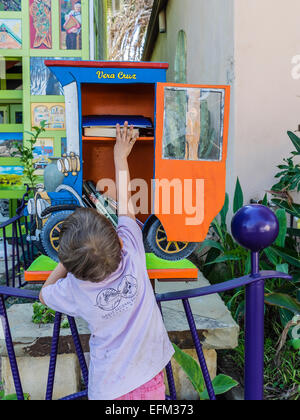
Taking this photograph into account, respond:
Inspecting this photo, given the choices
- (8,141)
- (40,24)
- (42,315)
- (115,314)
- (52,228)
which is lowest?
(42,315)

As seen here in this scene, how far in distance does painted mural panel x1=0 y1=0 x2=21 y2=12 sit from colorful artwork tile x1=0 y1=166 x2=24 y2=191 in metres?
1.76

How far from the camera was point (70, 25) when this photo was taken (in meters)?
4.42

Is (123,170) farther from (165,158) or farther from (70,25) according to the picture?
(70,25)

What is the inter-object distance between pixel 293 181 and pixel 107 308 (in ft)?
5.73

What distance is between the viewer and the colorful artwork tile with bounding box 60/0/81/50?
4.38m

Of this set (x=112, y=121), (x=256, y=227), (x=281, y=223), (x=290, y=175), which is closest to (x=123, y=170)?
(x=112, y=121)

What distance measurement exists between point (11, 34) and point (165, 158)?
366 cm

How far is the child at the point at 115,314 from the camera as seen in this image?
123 centimetres

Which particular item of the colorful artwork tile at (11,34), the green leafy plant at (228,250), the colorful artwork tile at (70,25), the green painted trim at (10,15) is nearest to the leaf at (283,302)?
the green leafy plant at (228,250)

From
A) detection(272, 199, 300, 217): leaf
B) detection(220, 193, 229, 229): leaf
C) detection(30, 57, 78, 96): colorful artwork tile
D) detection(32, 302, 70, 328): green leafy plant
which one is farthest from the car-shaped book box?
detection(30, 57, 78, 96): colorful artwork tile

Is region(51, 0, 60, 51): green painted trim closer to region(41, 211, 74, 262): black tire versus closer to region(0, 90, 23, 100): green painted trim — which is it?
region(0, 90, 23, 100): green painted trim

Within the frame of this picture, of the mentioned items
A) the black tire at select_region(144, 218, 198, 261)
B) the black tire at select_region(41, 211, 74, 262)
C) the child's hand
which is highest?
the child's hand

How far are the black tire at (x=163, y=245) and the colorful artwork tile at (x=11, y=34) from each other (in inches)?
143
